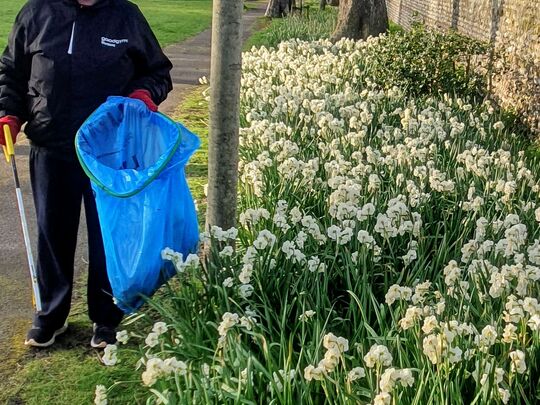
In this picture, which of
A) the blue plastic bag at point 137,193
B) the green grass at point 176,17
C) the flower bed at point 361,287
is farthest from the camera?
the green grass at point 176,17

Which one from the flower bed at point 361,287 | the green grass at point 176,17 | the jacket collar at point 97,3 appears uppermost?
the jacket collar at point 97,3

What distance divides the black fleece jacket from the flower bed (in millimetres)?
857

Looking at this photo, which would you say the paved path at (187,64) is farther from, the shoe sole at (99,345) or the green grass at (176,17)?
the shoe sole at (99,345)

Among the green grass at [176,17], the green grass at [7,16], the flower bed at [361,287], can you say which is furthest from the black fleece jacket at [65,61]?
the green grass at [176,17]

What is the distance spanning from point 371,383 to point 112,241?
1.36m

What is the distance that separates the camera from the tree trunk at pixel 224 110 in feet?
12.0

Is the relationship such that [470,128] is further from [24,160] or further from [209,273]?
[24,160]

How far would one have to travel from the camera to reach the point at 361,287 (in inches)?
134

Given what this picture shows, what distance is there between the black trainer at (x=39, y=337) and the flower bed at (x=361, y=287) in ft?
2.16

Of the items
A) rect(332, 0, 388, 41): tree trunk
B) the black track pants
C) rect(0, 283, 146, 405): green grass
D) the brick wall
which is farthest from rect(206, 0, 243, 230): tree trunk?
rect(332, 0, 388, 41): tree trunk

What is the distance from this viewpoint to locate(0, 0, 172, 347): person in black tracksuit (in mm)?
3426

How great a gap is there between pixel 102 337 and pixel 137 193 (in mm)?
873

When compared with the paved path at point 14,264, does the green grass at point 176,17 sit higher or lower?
lower

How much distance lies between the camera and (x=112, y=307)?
12.2ft
